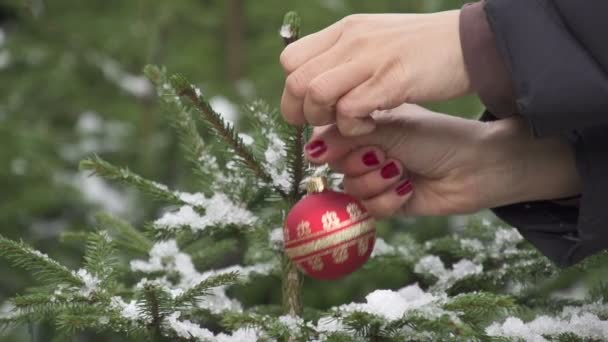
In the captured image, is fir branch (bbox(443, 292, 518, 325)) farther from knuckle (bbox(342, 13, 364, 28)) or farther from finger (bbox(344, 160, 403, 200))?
knuckle (bbox(342, 13, 364, 28))

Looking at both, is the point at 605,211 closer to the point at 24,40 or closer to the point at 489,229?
the point at 489,229

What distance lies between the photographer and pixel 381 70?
119 centimetres

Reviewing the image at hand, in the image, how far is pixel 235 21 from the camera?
3.81 metres

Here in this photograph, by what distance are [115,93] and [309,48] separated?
8.78ft

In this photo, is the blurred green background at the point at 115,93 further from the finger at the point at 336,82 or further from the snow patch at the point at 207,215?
the finger at the point at 336,82

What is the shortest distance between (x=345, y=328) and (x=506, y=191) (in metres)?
0.37

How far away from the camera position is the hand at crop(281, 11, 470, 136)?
3.89ft

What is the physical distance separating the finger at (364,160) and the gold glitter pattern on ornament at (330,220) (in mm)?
81

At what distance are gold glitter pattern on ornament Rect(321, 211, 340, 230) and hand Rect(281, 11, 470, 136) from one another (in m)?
0.14

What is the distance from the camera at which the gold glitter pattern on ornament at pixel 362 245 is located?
4.42 ft

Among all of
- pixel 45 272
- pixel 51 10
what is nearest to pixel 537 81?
pixel 45 272

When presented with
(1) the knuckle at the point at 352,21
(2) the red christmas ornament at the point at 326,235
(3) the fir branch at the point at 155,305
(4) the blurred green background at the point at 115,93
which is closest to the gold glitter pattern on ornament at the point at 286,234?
(2) the red christmas ornament at the point at 326,235

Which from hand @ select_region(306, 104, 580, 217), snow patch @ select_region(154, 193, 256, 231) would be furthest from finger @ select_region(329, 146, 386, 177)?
snow patch @ select_region(154, 193, 256, 231)

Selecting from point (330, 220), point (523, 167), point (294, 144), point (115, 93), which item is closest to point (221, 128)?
point (294, 144)
